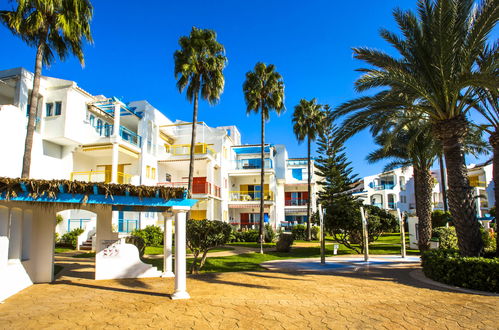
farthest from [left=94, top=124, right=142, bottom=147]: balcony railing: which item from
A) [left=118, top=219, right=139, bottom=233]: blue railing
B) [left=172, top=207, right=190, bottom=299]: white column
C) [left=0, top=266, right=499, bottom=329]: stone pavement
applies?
[left=172, top=207, right=190, bottom=299]: white column

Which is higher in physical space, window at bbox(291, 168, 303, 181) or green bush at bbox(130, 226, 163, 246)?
window at bbox(291, 168, 303, 181)

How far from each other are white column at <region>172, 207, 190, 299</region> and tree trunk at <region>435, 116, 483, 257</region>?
8.08 meters

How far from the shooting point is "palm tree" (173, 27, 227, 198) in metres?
18.7

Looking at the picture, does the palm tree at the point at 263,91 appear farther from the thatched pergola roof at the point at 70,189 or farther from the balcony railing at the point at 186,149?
the thatched pergola roof at the point at 70,189

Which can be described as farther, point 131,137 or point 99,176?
point 131,137

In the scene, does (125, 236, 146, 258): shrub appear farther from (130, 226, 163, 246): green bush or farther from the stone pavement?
(130, 226, 163, 246): green bush

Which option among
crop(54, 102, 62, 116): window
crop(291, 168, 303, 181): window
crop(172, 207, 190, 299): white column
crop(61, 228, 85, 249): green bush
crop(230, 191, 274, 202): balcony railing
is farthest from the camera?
crop(291, 168, 303, 181): window

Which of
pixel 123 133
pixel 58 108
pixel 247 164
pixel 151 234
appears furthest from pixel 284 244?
pixel 247 164

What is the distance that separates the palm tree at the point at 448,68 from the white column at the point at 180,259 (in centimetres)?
699

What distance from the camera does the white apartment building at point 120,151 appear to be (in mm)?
17547

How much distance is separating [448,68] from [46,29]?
1560cm

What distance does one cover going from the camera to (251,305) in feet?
22.8

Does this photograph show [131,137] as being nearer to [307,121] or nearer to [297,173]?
[307,121]

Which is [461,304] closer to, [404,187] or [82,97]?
[82,97]
